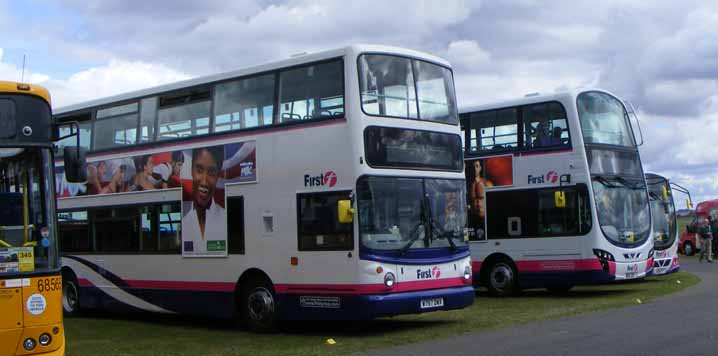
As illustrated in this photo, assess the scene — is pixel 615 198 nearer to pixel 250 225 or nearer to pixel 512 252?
pixel 512 252

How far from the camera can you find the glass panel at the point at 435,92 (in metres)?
Answer: 15.1

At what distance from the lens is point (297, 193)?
14852 millimetres

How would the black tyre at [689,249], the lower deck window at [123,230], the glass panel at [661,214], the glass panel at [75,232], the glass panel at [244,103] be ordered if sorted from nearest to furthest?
the glass panel at [244,103] → the lower deck window at [123,230] → the glass panel at [75,232] → the glass panel at [661,214] → the black tyre at [689,249]

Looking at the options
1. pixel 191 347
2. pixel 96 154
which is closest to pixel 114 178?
pixel 96 154

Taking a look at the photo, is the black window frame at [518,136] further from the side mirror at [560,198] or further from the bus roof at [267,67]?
the bus roof at [267,67]

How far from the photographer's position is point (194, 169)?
1655 centimetres

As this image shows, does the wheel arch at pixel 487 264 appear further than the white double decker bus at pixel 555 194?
Yes

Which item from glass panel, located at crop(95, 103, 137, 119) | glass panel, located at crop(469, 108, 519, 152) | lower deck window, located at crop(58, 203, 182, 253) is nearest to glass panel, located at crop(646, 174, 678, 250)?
glass panel, located at crop(469, 108, 519, 152)

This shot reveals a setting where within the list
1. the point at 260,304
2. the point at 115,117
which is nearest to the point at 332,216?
the point at 260,304

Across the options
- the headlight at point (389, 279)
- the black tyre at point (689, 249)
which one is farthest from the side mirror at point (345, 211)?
the black tyre at point (689, 249)

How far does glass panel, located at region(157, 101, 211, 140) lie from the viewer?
16.5 metres

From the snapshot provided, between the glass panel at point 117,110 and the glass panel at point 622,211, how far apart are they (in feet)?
31.6

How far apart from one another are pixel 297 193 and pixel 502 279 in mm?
8114

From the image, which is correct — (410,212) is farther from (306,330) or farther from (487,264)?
(487,264)
